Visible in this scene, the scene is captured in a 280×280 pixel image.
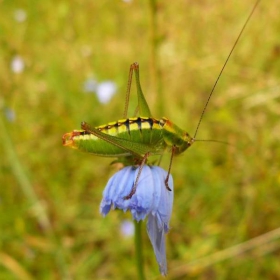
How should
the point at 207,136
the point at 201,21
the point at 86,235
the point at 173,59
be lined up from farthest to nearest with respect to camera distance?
the point at 201,21
the point at 173,59
the point at 207,136
the point at 86,235

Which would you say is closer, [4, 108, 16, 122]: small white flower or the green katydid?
the green katydid

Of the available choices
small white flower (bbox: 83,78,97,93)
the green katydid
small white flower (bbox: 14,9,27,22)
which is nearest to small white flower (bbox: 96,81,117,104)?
small white flower (bbox: 83,78,97,93)

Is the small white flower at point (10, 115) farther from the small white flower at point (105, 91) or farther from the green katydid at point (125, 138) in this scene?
the green katydid at point (125, 138)

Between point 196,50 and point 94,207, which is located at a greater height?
point 196,50

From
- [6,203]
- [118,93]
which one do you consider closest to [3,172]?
[6,203]

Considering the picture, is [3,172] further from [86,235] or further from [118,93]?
[118,93]

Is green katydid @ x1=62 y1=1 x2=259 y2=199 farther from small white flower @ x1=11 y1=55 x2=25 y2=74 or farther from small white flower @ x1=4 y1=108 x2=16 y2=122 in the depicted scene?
small white flower @ x1=11 y1=55 x2=25 y2=74
